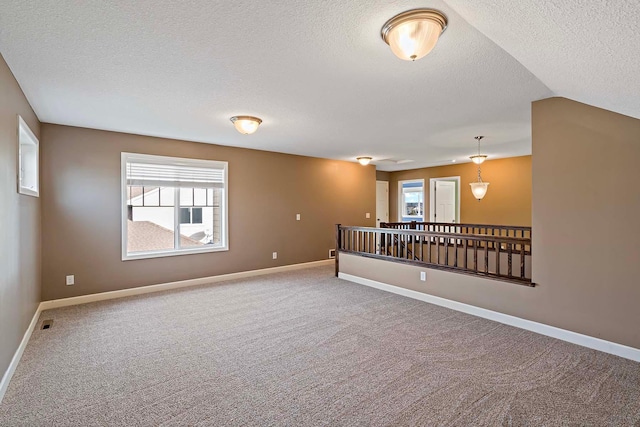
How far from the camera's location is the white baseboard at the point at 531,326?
2807mm

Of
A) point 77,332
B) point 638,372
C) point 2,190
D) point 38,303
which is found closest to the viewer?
point 2,190

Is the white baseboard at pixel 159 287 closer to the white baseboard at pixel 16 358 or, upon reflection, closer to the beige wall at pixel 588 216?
the white baseboard at pixel 16 358

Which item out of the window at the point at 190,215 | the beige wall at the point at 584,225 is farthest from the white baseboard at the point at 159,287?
the beige wall at the point at 584,225

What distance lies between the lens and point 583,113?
9.87 feet

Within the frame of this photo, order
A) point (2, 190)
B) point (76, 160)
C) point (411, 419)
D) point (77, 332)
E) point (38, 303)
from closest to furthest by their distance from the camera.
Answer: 1. point (411, 419)
2. point (2, 190)
3. point (77, 332)
4. point (38, 303)
5. point (76, 160)

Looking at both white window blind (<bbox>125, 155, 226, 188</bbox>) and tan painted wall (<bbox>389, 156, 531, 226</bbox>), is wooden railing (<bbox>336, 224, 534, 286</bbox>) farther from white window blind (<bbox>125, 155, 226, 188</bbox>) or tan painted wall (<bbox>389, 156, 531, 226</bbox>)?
white window blind (<bbox>125, 155, 226, 188</bbox>)

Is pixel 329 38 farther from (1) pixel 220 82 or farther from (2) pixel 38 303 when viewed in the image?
(2) pixel 38 303

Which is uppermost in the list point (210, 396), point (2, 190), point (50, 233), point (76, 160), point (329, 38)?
point (329, 38)

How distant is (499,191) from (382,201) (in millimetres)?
3279

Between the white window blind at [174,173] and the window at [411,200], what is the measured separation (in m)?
5.61

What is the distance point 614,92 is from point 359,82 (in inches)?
72.3

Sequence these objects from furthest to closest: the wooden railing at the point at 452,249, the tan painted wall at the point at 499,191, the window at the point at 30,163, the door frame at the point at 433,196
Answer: the door frame at the point at 433,196
the tan painted wall at the point at 499,191
the wooden railing at the point at 452,249
the window at the point at 30,163

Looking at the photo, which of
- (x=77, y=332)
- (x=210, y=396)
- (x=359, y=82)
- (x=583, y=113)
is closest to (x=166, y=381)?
(x=210, y=396)

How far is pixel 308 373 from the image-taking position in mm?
2516
